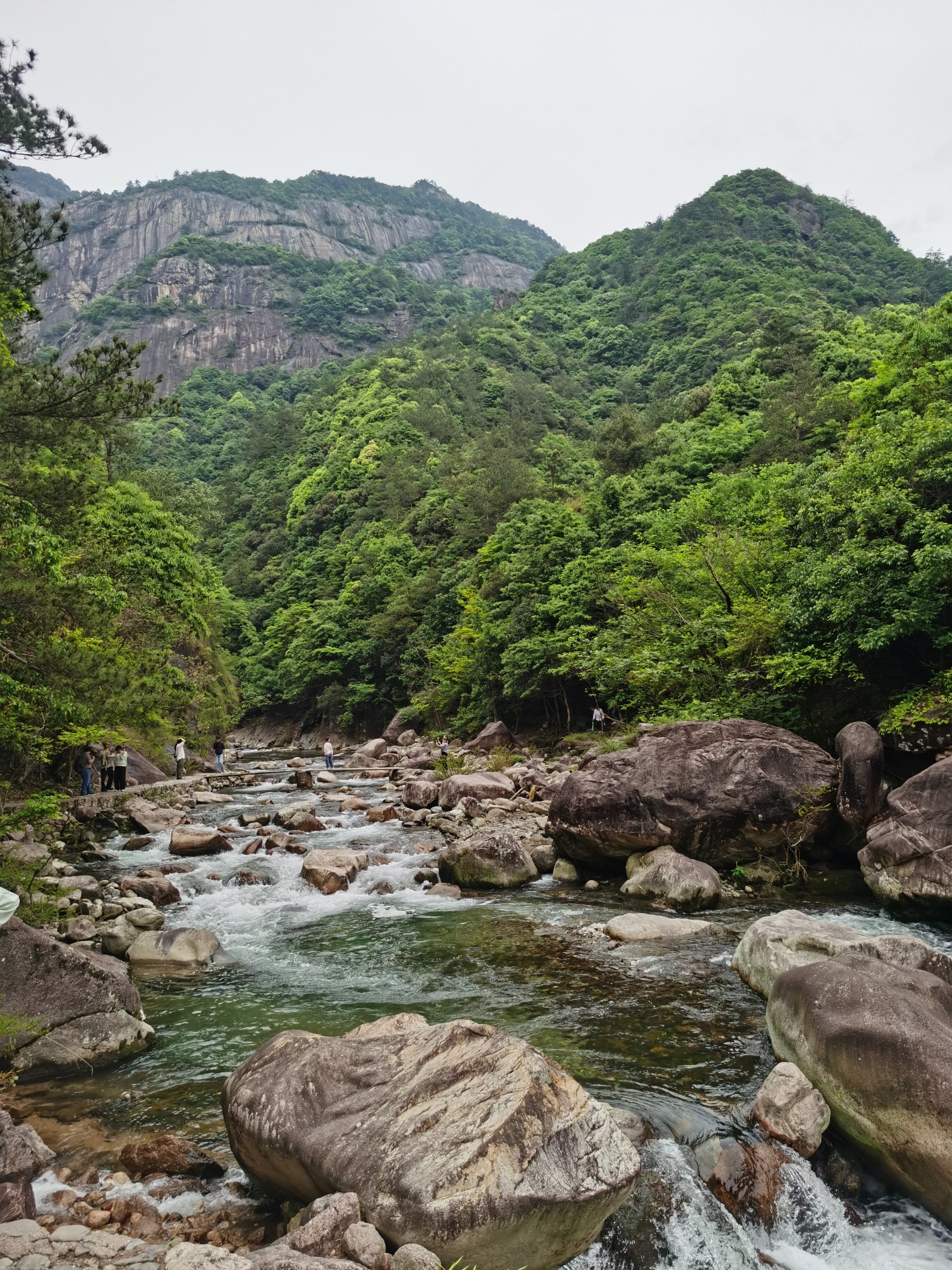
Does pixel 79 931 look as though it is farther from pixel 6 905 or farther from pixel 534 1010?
pixel 534 1010

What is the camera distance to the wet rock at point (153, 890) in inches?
524

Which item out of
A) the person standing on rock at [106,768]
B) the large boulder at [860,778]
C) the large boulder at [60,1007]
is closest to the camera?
the large boulder at [60,1007]

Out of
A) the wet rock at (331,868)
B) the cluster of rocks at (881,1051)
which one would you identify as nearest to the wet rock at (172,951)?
the wet rock at (331,868)

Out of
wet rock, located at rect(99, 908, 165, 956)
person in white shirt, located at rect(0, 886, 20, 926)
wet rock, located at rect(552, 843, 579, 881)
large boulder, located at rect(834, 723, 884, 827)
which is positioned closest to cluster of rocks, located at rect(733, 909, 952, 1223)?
large boulder, located at rect(834, 723, 884, 827)

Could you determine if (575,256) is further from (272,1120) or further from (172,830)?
(272,1120)

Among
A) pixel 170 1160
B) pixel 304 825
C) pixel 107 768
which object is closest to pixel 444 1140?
pixel 170 1160

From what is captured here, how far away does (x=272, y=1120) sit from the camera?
5.21 m

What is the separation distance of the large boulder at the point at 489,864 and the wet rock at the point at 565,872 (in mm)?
386

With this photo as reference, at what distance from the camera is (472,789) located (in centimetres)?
2147

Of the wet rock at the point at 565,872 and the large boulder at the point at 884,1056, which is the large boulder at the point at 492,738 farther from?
the large boulder at the point at 884,1056

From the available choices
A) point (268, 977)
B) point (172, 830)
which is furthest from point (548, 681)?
point (268, 977)

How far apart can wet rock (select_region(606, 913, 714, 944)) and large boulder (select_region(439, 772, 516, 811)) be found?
10.3 m

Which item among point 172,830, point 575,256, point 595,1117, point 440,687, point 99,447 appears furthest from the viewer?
point 575,256

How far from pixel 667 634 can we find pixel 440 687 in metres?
21.7
